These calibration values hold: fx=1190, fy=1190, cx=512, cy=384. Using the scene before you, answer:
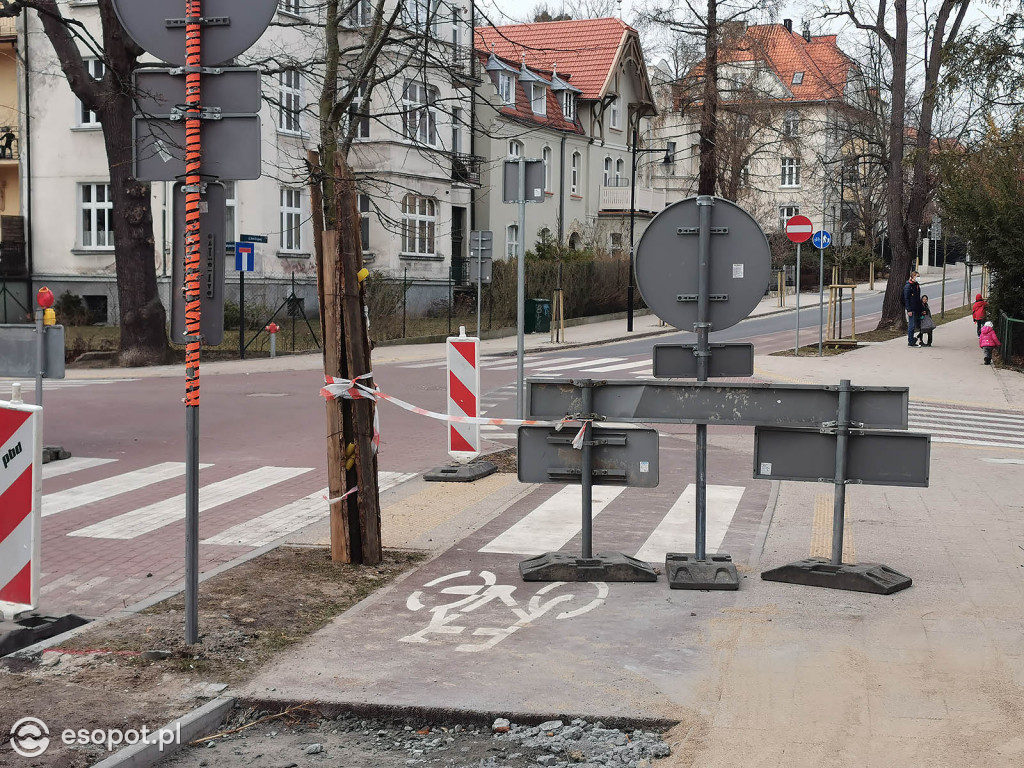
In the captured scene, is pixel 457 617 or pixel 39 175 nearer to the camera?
pixel 457 617

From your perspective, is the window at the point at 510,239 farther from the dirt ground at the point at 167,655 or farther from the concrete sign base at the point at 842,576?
the dirt ground at the point at 167,655

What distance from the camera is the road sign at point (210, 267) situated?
224 inches

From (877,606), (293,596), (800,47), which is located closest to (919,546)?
(877,606)

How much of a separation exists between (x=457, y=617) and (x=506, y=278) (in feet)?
110

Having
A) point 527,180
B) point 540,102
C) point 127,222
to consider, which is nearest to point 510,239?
point 540,102

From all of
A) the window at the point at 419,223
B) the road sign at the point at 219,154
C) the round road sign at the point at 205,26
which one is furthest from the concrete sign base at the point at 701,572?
the window at the point at 419,223

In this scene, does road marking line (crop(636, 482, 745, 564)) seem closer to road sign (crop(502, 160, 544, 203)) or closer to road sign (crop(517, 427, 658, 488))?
road sign (crop(517, 427, 658, 488))

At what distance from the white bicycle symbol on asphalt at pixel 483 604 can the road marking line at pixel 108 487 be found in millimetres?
4239

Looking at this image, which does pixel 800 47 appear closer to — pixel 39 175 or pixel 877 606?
pixel 39 175

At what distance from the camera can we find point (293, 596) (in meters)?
6.82

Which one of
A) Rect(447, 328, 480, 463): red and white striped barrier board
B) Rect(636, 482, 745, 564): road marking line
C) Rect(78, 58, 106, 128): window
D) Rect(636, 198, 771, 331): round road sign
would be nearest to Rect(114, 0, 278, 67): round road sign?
Rect(636, 198, 771, 331): round road sign

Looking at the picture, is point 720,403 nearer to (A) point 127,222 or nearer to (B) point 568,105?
(A) point 127,222

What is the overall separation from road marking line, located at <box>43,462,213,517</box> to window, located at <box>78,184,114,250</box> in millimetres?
26723

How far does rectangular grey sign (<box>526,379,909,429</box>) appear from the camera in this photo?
22.5ft
